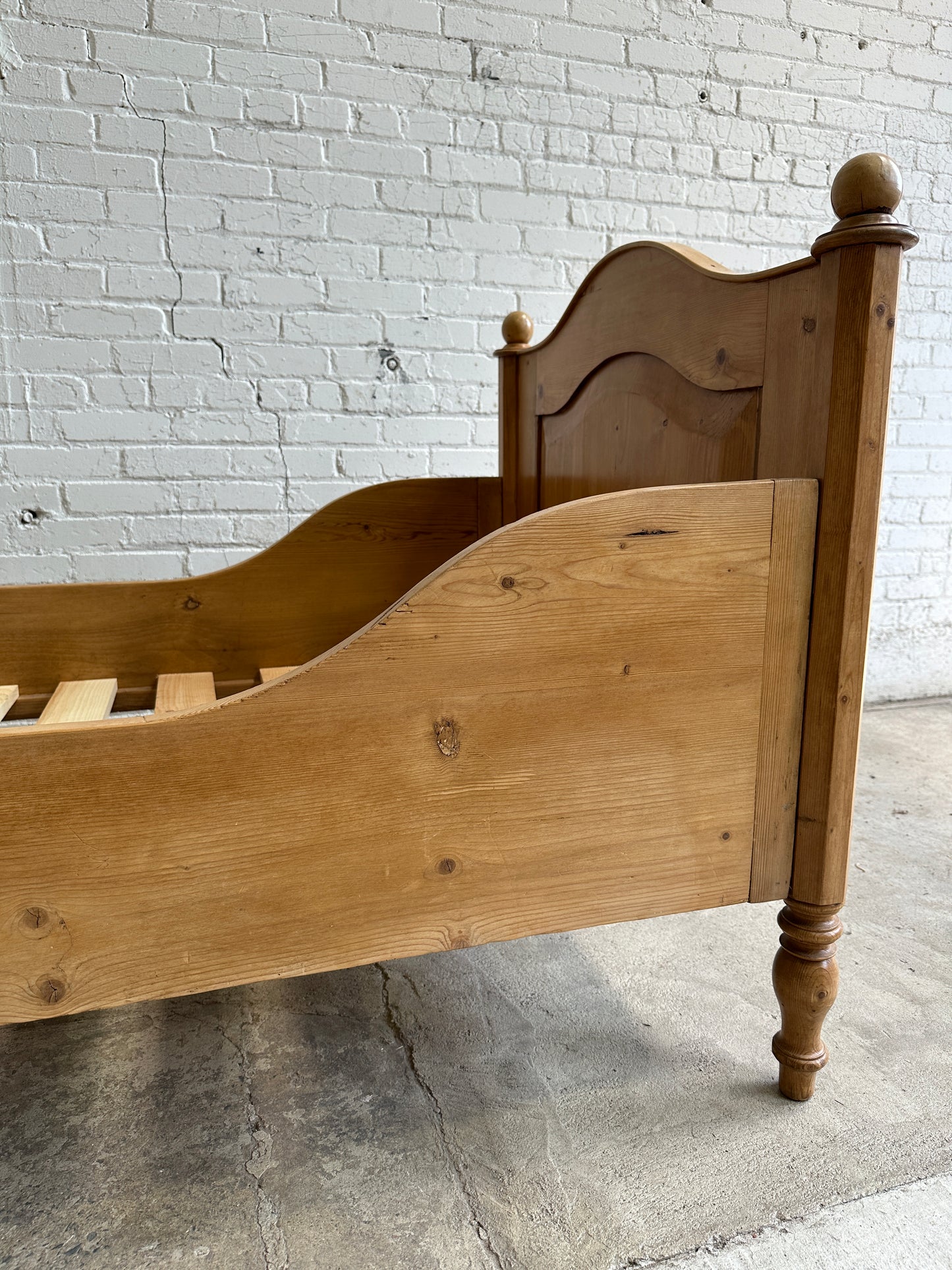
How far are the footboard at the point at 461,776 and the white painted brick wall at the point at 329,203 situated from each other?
1.32m

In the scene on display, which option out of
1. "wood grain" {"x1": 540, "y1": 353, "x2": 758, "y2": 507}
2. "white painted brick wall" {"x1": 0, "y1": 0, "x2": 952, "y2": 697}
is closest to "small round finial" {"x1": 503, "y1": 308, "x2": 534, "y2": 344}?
"wood grain" {"x1": 540, "y1": 353, "x2": 758, "y2": 507}

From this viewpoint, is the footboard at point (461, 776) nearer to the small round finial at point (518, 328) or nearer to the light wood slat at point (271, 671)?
the light wood slat at point (271, 671)

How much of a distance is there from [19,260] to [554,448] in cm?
120

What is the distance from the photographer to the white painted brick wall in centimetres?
183

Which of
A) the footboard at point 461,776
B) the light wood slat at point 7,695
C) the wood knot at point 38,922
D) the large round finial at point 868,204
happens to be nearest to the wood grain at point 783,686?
the footboard at point 461,776

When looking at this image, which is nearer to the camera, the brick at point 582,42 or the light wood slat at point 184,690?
the light wood slat at point 184,690

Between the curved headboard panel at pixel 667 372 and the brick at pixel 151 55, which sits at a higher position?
the brick at pixel 151 55

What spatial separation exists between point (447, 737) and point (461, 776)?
0.04 m

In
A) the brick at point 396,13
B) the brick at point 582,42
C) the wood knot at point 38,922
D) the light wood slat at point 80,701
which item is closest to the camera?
the wood knot at point 38,922

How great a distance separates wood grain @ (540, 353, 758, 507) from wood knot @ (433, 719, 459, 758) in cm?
46

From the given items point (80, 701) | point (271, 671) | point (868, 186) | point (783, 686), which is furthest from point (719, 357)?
point (80, 701)

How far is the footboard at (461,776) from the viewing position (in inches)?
29.9

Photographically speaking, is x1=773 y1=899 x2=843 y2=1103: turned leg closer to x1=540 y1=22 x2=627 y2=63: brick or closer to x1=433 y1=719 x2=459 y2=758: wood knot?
x1=433 y1=719 x2=459 y2=758: wood knot

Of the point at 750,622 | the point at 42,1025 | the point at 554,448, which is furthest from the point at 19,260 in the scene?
the point at 750,622
